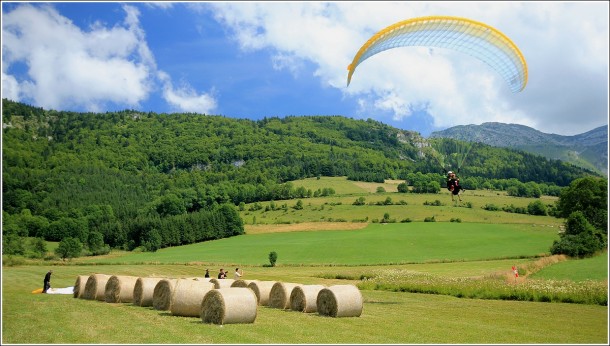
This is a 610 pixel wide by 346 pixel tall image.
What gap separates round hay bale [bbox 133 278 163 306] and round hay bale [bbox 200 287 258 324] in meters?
4.19

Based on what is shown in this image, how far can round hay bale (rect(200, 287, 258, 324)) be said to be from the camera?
12.9m

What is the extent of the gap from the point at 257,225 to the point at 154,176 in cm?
7041

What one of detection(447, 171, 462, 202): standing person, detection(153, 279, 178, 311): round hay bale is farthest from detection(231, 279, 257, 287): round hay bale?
detection(447, 171, 462, 202): standing person

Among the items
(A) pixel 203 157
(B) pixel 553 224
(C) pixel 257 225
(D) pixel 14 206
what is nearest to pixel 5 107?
(A) pixel 203 157

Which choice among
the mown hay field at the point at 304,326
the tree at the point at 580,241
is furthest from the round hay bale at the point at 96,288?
the tree at the point at 580,241

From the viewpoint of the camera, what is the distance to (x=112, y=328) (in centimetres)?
1154

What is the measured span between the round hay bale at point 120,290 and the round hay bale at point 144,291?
60cm

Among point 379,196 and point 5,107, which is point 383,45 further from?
point 5,107

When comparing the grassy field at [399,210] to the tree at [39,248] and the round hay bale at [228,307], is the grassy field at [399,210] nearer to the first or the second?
the tree at [39,248]

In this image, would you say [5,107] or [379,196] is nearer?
[379,196]

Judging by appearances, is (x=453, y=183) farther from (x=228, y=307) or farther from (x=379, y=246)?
(x=379, y=246)

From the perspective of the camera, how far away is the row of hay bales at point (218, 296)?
1310 cm

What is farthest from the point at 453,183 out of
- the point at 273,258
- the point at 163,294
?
the point at 273,258

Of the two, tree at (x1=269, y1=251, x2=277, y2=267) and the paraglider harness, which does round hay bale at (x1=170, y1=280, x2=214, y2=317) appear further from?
tree at (x1=269, y1=251, x2=277, y2=267)
